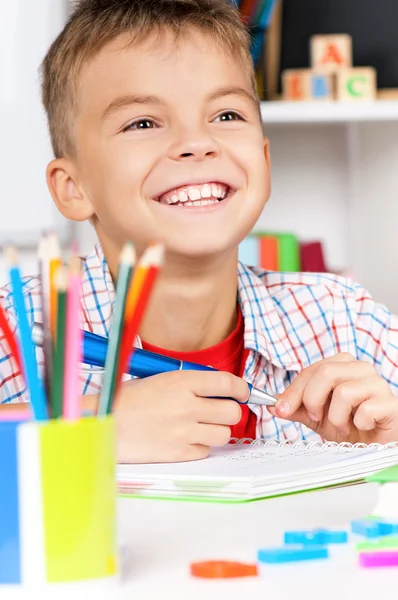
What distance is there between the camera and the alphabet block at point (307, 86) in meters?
2.06

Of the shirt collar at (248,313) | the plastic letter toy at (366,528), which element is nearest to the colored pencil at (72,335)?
the plastic letter toy at (366,528)

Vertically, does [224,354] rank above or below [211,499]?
above

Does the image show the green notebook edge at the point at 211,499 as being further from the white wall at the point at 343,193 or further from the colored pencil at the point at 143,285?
the white wall at the point at 343,193

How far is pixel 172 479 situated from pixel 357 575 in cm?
26

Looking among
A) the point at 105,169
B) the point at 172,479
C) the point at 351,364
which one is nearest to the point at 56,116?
the point at 105,169

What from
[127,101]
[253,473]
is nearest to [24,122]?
[127,101]

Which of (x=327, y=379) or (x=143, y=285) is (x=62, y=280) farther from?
(x=327, y=379)

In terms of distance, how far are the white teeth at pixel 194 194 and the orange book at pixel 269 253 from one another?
78 cm

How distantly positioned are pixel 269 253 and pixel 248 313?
0.70m

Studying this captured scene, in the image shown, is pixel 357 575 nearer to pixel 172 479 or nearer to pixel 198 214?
pixel 172 479

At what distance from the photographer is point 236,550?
1.77ft

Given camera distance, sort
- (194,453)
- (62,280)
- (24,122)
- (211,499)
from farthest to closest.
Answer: (24,122) < (194,453) < (211,499) < (62,280)

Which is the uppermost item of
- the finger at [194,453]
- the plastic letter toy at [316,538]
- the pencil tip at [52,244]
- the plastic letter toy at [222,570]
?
the pencil tip at [52,244]

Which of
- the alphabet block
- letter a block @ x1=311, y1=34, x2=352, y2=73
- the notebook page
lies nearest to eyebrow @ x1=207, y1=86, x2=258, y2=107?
the notebook page
